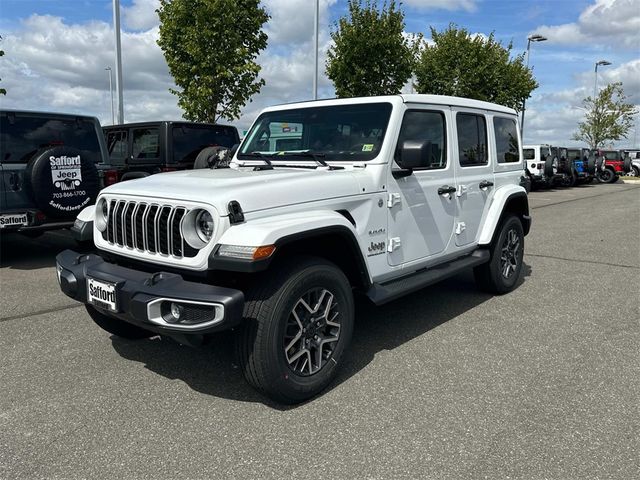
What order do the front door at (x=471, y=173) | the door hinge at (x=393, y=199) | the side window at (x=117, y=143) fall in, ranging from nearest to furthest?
the door hinge at (x=393, y=199)
the front door at (x=471, y=173)
the side window at (x=117, y=143)

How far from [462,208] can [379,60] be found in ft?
37.9

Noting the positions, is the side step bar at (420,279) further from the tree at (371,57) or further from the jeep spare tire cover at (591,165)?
the jeep spare tire cover at (591,165)

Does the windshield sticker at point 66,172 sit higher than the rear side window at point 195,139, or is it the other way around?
the rear side window at point 195,139

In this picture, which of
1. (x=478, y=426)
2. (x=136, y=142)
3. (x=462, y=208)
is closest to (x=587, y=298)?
(x=462, y=208)

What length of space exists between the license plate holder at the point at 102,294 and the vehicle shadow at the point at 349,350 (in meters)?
0.73

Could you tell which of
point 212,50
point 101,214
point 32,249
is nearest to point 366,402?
point 101,214

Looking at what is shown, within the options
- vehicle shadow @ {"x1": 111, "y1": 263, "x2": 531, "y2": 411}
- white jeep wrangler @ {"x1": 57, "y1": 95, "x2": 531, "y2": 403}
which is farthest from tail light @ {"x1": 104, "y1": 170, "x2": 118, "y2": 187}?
vehicle shadow @ {"x1": 111, "y1": 263, "x2": 531, "y2": 411}

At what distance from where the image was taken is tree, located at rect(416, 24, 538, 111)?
20.8 meters

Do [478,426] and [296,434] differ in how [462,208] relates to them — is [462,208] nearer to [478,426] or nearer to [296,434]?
[478,426]

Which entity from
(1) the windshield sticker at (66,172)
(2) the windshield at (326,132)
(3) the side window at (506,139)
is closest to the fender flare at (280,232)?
(2) the windshield at (326,132)

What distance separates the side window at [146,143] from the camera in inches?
353

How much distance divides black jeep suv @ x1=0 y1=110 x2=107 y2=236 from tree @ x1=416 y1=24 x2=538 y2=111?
53.4 feet

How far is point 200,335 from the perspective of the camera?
297 cm

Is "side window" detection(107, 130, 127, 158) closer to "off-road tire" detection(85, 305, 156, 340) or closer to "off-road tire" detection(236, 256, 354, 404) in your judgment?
"off-road tire" detection(85, 305, 156, 340)
